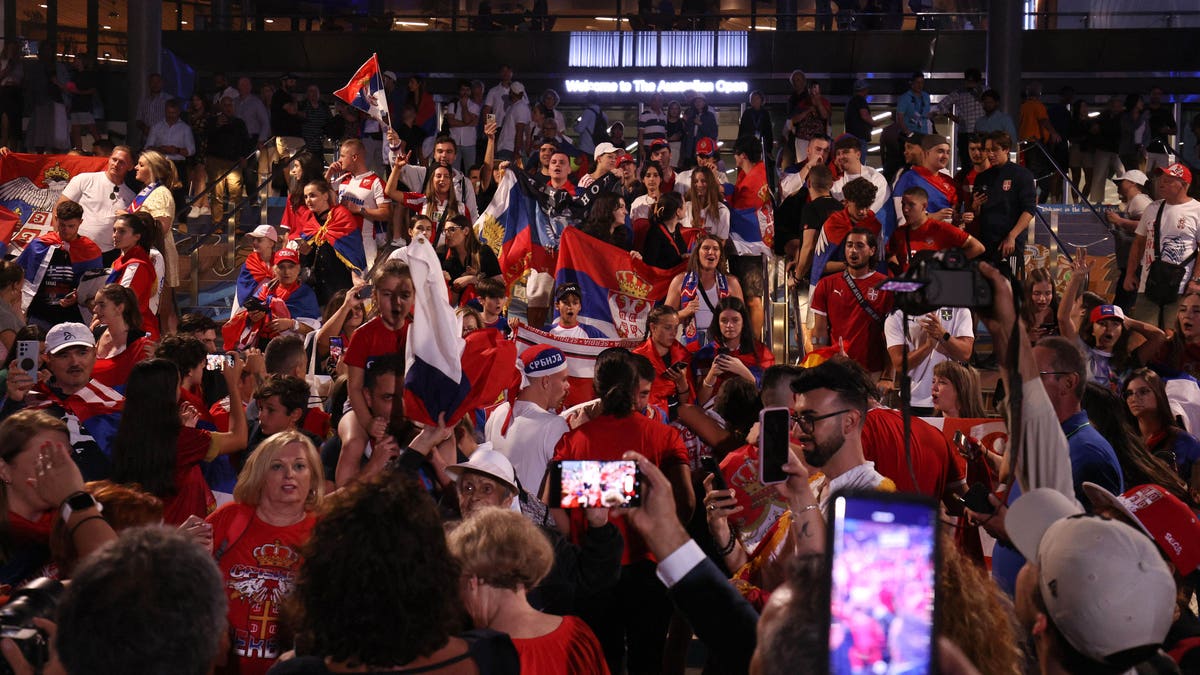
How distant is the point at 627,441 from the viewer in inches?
249

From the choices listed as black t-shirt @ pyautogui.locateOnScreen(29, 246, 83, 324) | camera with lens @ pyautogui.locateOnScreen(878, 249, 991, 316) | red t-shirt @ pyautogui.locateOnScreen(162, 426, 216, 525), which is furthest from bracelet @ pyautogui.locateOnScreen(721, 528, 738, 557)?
black t-shirt @ pyautogui.locateOnScreen(29, 246, 83, 324)

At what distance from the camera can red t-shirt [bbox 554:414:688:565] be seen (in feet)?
20.7

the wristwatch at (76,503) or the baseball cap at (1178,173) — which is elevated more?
the baseball cap at (1178,173)

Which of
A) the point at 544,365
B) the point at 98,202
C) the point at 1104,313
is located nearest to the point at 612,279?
→ the point at 1104,313

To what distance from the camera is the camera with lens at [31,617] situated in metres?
2.83

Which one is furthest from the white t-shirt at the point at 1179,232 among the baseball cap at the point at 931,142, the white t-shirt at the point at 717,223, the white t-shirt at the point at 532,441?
the white t-shirt at the point at 532,441

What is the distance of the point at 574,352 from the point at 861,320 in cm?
221

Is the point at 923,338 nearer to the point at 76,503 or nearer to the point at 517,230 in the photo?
the point at 517,230

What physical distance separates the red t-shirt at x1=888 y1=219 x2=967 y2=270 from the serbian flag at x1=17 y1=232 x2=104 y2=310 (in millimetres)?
7265

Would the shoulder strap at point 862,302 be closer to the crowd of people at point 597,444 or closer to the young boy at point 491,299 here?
the crowd of people at point 597,444

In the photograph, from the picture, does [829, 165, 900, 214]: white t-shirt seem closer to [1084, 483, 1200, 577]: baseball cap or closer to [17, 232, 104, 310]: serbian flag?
[17, 232, 104, 310]: serbian flag

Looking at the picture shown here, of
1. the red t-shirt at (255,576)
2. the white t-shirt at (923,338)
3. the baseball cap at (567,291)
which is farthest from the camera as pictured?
the baseball cap at (567,291)

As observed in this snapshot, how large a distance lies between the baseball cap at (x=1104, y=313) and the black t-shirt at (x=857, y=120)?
10.7 m

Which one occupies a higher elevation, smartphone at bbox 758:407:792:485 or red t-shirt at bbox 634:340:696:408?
smartphone at bbox 758:407:792:485
